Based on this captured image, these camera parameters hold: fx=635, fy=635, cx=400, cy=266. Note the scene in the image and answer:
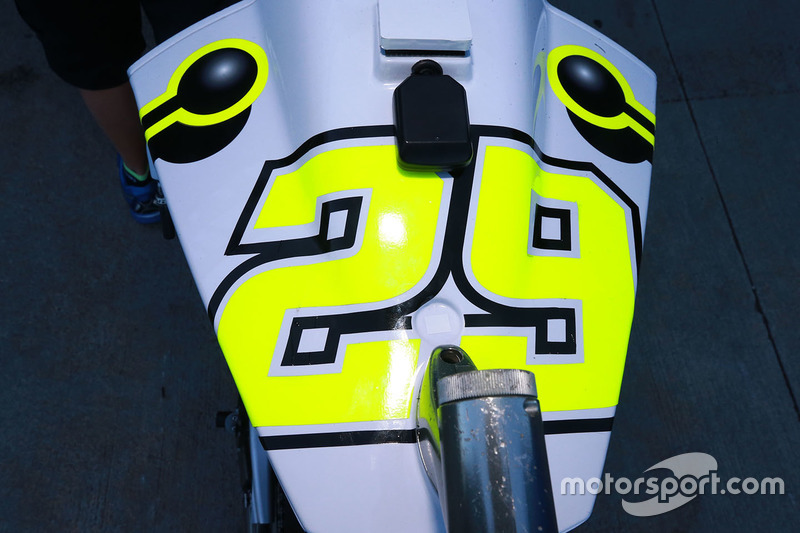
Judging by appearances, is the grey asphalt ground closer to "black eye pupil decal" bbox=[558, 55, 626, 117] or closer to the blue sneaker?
the blue sneaker

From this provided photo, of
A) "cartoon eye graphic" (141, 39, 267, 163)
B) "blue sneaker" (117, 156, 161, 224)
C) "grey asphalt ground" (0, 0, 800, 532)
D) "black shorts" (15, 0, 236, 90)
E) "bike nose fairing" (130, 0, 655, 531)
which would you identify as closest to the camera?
"bike nose fairing" (130, 0, 655, 531)

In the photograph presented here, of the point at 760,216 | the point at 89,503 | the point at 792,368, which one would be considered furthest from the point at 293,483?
the point at 760,216

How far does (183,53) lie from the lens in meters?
1.05

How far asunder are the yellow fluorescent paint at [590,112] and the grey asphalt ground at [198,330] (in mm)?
951

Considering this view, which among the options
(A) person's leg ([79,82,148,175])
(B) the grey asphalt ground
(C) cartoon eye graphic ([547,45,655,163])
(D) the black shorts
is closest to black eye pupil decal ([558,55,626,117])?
(C) cartoon eye graphic ([547,45,655,163])

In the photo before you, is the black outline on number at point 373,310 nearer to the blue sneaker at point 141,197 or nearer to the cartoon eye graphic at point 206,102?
the cartoon eye graphic at point 206,102

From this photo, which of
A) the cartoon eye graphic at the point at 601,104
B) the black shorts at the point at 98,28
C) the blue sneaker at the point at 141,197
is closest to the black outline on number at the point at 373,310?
the cartoon eye graphic at the point at 601,104

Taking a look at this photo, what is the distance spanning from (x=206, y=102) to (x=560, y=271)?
0.60 metres

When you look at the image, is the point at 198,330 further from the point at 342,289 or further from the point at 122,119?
the point at 342,289

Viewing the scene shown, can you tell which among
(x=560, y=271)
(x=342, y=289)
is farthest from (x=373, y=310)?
(x=560, y=271)

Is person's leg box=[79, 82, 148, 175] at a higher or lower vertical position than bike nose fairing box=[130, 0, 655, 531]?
higher

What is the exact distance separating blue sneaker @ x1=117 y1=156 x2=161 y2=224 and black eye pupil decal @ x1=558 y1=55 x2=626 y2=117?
1.33 metres

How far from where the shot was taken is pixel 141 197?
1.95m

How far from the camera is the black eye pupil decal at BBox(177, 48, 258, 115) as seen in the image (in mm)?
998
